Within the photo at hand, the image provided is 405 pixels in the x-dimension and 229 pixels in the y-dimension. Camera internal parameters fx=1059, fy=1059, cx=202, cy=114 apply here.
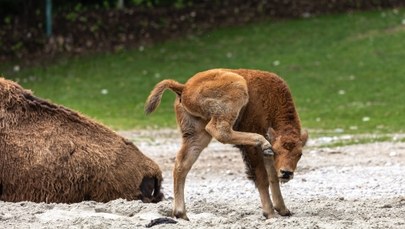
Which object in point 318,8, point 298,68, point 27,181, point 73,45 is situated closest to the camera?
point 27,181

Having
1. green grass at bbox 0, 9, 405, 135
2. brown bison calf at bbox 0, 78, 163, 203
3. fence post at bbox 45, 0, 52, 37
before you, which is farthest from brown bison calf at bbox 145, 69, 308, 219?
fence post at bbox 45, 0, 52, 37

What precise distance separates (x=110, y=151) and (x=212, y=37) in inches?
734

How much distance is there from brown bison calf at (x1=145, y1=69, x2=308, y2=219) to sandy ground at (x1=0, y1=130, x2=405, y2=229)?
361mm

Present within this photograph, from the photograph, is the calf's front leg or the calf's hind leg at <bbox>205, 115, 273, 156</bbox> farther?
the calf's front leg

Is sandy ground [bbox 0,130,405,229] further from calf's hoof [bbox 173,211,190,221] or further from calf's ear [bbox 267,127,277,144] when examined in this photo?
calf's ear [bbox 267,127,277,144]

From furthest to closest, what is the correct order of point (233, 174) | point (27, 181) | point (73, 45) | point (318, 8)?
point (318, 8)
point (73, 45)
point (233, 174)
point (27, 181)

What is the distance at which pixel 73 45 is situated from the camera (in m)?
27.0

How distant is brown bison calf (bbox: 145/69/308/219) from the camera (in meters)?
8.27

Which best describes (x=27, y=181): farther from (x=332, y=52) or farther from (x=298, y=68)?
(x=332, y=52)

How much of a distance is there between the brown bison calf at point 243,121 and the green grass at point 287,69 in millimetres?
9203

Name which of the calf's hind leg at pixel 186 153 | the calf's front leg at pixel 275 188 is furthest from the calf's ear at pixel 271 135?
the calf's hind leg at pixel 186 153

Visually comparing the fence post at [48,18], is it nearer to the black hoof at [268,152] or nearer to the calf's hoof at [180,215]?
the calf's hoof at [180,215]

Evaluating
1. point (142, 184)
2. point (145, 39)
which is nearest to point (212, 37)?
point (145, 39)

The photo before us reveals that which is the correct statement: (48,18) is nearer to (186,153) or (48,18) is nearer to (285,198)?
(285,198)
